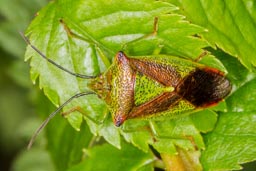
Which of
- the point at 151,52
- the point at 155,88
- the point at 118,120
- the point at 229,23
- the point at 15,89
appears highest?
the point at 229,23

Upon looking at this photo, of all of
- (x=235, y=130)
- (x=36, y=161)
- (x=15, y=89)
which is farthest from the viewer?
(x=15, y=89)

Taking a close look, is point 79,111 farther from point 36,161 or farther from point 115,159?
point 36,161

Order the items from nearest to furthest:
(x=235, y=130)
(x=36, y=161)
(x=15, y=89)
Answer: (x=235, y=130), (x=36, y=161), (x=15, y=89)

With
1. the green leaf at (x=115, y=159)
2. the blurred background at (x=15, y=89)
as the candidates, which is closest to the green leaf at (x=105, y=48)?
the green leaf at (x=115, y=159)

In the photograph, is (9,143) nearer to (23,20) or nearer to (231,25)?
(23,20)

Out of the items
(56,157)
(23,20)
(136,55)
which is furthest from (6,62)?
(136,55)

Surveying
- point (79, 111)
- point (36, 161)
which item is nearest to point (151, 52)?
point (79, 111)
